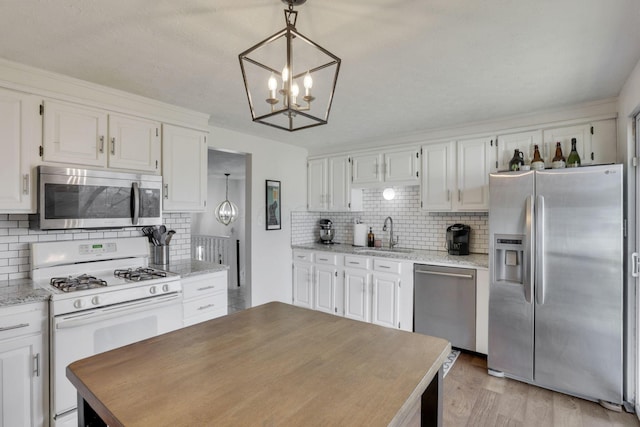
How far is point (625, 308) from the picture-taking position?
2387mm

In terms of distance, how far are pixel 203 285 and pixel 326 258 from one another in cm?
173

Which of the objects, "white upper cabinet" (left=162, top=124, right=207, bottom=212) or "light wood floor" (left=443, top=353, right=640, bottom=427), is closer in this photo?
"light wood floor" (left=443, top=353, right=640, bottom=427)

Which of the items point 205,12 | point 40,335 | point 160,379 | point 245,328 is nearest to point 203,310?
point 40,335

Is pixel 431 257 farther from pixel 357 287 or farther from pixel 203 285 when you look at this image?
pixel 203 285

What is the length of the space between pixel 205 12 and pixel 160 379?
1.56 meters

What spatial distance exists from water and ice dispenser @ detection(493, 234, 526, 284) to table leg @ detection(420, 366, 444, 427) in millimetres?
1768

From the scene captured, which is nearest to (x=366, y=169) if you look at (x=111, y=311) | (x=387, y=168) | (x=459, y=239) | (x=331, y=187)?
(x=387, y=168)

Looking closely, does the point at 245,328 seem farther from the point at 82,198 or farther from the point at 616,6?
the point at 616,6

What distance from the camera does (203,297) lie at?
9.28 ft

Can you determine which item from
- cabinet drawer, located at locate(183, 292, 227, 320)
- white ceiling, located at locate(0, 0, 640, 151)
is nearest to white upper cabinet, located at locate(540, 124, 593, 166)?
white ceiling, located at locate(0, 0, 640, 151)

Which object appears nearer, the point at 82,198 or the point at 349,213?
the point at 82,198

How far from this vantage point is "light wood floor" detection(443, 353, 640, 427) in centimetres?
225

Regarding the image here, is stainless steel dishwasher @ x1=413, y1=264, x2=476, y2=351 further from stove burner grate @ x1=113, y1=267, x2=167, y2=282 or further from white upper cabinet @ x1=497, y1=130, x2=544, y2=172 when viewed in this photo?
stove burner grate @ x1=113, y1=267, x2=167, y2=282

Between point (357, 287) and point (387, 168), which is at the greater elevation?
point (387, 168)
